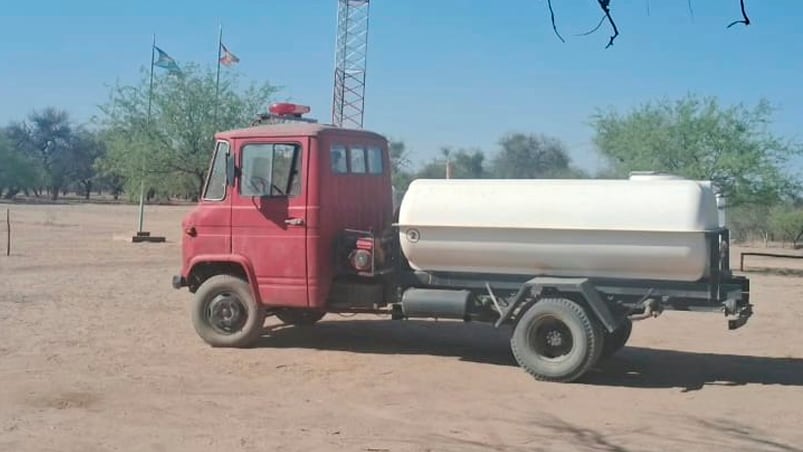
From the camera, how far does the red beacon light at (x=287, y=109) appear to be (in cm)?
1255

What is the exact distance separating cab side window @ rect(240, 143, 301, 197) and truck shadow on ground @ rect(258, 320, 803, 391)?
6.65ft

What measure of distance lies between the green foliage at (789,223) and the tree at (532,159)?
444 inches

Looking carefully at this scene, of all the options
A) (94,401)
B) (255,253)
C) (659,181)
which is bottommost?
(94,401)

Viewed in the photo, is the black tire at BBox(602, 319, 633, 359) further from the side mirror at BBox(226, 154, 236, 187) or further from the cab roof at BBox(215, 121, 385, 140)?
the side mirror at BBox(226, 154, 236, 187)

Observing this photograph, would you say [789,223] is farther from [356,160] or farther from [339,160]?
[339,160]

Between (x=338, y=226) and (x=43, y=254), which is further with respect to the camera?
(x=43, y=254)

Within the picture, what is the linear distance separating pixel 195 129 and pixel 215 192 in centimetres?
2247

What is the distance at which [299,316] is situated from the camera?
13.2 metres

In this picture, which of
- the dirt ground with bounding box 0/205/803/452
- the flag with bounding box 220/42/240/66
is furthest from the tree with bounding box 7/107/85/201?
the dirt ground with bounding box 0/205/803/452

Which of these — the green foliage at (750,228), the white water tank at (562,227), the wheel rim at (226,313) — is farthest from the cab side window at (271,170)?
the green foliage at (750,228)

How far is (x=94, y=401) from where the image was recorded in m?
8.80

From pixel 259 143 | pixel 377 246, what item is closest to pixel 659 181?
pixel 377 246

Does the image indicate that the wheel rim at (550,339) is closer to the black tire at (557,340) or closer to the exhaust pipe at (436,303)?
the black tire at (557,340)

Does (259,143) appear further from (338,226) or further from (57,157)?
(57,157)
